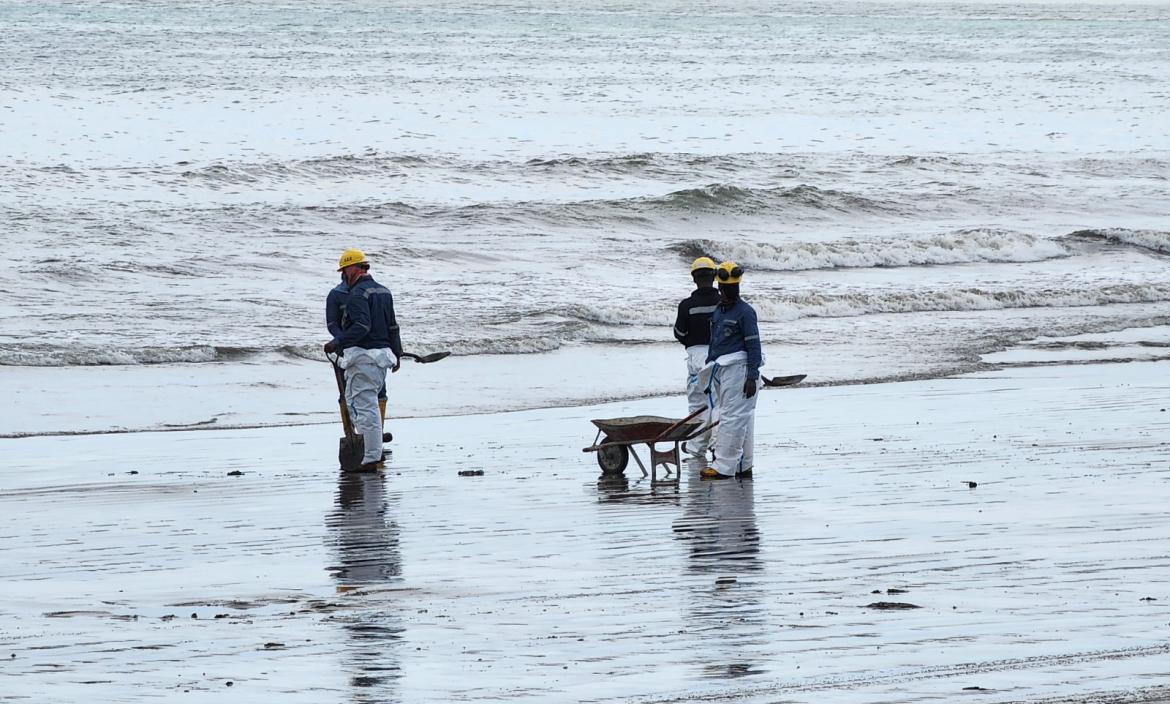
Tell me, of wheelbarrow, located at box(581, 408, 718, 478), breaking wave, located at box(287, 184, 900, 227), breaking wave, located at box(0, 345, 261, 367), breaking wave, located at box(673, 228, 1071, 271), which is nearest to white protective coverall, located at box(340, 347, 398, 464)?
wheelbarrow, located at box(581, 408, 718, 478)

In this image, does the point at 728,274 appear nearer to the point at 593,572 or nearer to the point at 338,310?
the point at 338,310

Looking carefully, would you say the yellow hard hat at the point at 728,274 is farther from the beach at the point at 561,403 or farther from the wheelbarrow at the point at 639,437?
the beach at the point at 561,403

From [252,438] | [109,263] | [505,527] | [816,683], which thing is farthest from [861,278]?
[816,683]

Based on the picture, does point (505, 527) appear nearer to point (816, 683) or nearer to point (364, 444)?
point (364, 444)

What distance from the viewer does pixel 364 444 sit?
12211mm

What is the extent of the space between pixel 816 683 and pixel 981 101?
64.0 metres

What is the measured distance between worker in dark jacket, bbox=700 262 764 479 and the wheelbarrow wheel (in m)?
0.59

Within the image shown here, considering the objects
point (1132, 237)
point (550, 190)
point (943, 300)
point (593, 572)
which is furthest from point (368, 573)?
point (550, 190)

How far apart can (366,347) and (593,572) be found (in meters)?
4.86

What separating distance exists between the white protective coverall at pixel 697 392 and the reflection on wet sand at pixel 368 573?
245 cm

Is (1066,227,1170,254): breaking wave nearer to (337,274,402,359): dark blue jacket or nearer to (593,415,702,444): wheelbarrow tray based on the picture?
(593,415,702,444): wheelbarrow tray

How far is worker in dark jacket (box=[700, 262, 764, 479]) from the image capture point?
11.3m

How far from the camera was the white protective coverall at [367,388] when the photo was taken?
12320mm

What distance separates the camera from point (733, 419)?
37.6 ft
